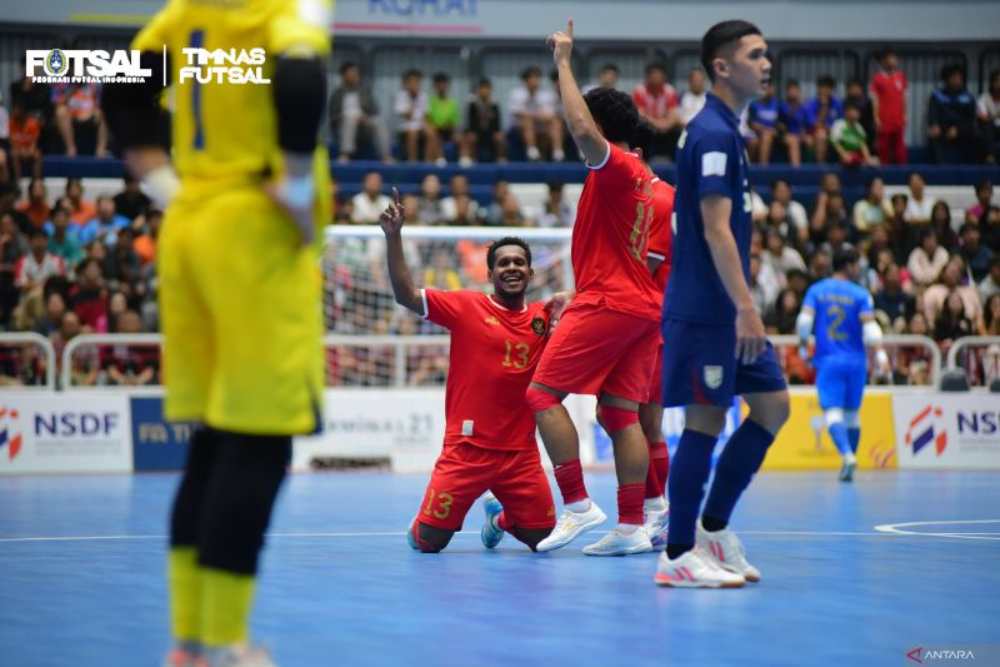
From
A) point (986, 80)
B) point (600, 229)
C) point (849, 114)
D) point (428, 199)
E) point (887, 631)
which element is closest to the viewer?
point (887, 631)

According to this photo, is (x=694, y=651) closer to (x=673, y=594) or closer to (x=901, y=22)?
(x=673, y=594)

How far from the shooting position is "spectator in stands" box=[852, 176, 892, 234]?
21.2m

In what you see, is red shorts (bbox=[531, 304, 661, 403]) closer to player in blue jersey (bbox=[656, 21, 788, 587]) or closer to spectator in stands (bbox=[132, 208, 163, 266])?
player in blue jersey (bbox=[656, 21, 788, 587])

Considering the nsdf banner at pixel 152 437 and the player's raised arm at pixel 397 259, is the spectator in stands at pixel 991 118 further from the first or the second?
the player's raised arm at pixel 397 259

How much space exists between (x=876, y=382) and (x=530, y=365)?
10.5 metres

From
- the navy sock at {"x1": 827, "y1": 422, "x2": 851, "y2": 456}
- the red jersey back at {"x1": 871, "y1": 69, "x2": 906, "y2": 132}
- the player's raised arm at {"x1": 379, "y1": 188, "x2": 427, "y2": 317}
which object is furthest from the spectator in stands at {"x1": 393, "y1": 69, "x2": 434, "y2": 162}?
the player's raised arm at {"x1": 379, "y1": 188, "x2": 427, "y2": 317}

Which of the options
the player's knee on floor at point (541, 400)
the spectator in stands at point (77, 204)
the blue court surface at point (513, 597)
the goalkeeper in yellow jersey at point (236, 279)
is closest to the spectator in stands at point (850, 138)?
the spectator in stands at point (77, 204)

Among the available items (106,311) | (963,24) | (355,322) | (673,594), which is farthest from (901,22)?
(673,594)

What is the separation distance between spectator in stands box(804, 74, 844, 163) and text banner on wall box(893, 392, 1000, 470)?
762cm

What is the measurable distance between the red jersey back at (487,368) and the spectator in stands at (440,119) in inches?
590

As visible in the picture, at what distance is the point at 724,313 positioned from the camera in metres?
6.34

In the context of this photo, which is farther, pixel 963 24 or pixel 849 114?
pixel 963 24

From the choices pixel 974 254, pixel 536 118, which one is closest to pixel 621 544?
pixel 974 254

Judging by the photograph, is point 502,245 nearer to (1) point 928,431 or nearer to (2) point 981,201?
(1) point 928,431
